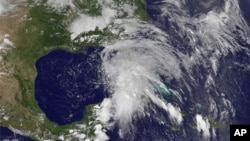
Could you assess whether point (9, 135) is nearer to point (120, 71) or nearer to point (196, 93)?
point (120, 71)

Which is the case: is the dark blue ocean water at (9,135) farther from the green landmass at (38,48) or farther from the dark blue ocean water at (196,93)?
the dark blue ocean water at (196,93)

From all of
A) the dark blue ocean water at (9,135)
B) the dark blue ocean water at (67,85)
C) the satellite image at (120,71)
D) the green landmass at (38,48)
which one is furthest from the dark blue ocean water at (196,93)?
the dark blue ocean water at (9,135)

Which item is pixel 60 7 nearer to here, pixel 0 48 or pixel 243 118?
pixel 0 48

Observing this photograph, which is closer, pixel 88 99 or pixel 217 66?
pixel 88 99

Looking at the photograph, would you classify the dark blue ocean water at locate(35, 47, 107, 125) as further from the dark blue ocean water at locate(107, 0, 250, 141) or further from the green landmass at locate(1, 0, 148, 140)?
the dark blue ocean water at locate(107, 0, 250, 141)

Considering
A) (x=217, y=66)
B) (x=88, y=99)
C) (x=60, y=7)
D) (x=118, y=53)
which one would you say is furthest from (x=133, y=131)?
(x=60, y=7)

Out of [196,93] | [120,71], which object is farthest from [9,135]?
[196,93]
